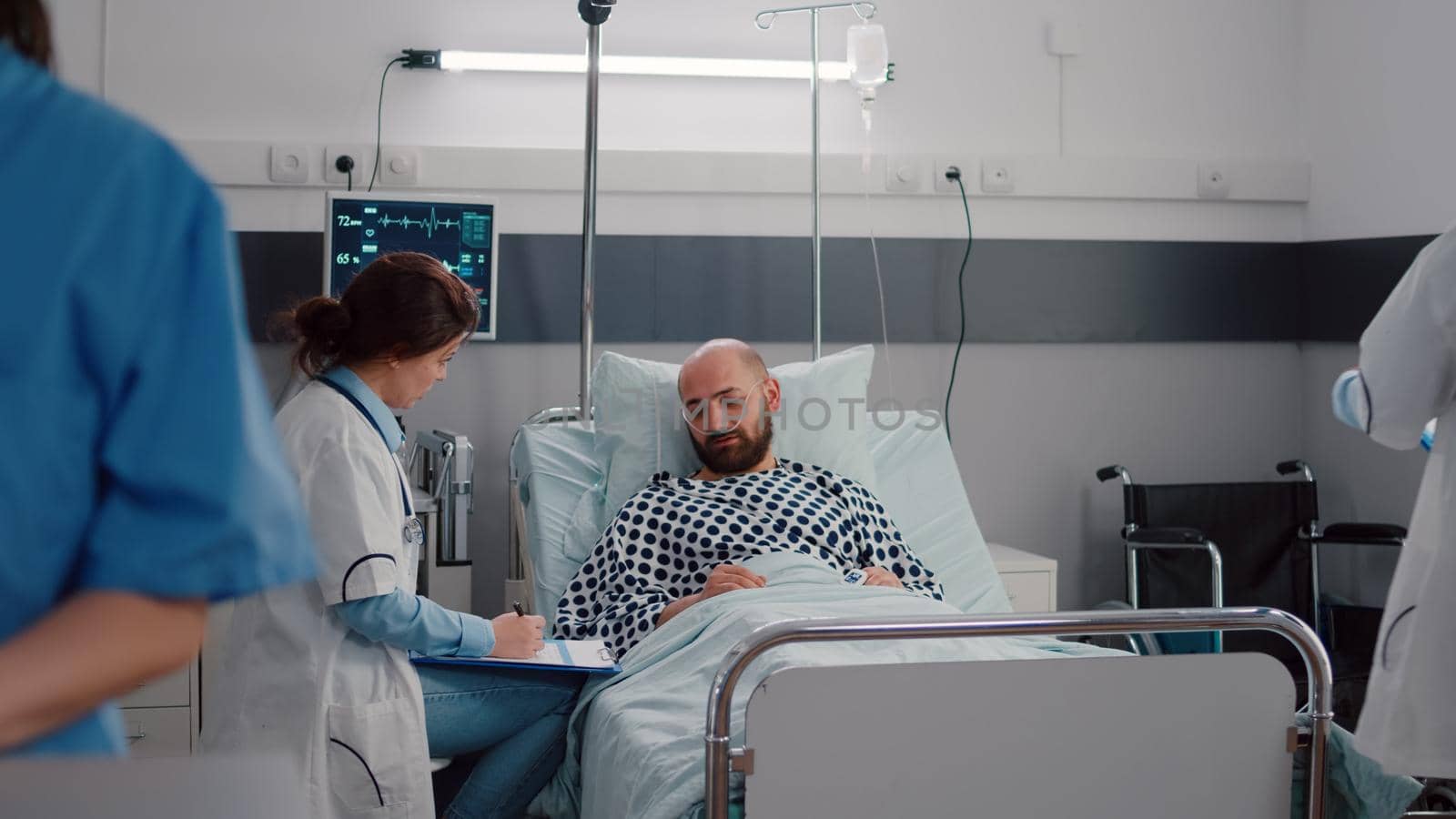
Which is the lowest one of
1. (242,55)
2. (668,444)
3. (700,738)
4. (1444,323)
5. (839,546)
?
(700,738)

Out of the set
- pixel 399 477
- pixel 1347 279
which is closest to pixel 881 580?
pixel 399 477

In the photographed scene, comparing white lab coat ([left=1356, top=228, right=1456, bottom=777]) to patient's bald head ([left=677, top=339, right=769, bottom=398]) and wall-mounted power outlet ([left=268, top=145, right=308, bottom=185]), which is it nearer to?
patient's bald head ([left=677, top=339, right=769, bottom=398])

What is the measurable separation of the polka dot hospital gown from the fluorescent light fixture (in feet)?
4.43

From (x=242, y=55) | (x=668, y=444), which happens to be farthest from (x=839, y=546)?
(x=242, y=55)

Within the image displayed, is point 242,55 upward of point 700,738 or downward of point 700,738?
upward

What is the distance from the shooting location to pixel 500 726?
2.34 meters

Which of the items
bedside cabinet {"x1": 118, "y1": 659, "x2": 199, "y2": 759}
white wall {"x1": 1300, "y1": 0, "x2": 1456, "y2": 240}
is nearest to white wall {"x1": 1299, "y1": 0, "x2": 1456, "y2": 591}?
white wall {"x1": 1300, "y1": 0, "x2": 1456, "y2": 240}

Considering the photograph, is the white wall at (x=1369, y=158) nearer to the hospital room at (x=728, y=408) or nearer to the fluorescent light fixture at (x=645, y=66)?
the hospital room at (x=728, y=408)

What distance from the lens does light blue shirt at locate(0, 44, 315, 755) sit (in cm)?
63

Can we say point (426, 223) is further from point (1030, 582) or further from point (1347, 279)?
point (1347, 279)

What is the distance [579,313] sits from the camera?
12.0ft

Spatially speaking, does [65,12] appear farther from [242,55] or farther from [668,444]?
[668,444]

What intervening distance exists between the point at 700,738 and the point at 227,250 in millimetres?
1387

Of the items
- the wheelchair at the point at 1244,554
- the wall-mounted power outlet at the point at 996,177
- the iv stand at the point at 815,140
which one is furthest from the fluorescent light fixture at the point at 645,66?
the wheelchair at the point at 1244,554
